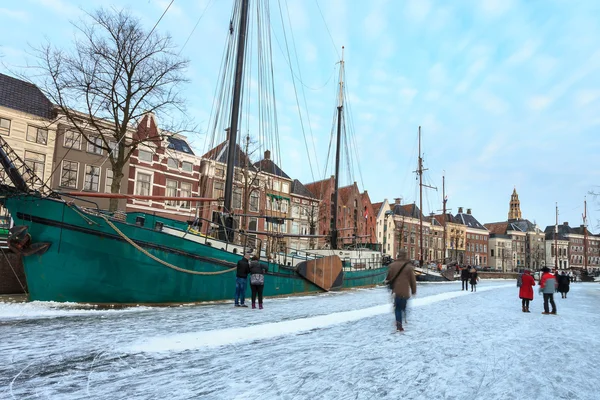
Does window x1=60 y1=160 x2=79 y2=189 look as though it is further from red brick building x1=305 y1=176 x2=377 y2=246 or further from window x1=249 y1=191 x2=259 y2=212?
red brick building x1=305 y1=176 x2=377 y2=246

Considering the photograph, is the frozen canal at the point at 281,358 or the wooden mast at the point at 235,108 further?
the wooden mast at the point at 235,108

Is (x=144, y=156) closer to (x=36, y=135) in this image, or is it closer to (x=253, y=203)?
(x=36, y=135)

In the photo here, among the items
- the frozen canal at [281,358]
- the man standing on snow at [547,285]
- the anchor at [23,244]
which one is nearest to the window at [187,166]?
the anchor at [23,244]

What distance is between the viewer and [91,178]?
27.5m

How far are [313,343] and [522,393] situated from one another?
3166mm

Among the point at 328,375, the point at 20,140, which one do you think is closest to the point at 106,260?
the point at 328,375

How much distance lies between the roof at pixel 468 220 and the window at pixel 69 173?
78.9 metres

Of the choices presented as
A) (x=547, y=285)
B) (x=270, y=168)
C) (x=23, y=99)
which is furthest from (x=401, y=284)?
(x=270, y=168)

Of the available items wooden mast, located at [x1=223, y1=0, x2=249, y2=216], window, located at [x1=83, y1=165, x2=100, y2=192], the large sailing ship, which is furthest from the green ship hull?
window, located at [x1=83, y1=165, x2=100, y2=192]

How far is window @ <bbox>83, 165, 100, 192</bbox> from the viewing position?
27203mm

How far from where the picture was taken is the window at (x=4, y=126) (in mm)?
23719

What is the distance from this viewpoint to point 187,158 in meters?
34.0

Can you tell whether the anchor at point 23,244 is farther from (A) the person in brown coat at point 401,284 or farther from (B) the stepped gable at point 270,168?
(B) the stepped gable at point 270,168

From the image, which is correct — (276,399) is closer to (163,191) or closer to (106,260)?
(106,260)
